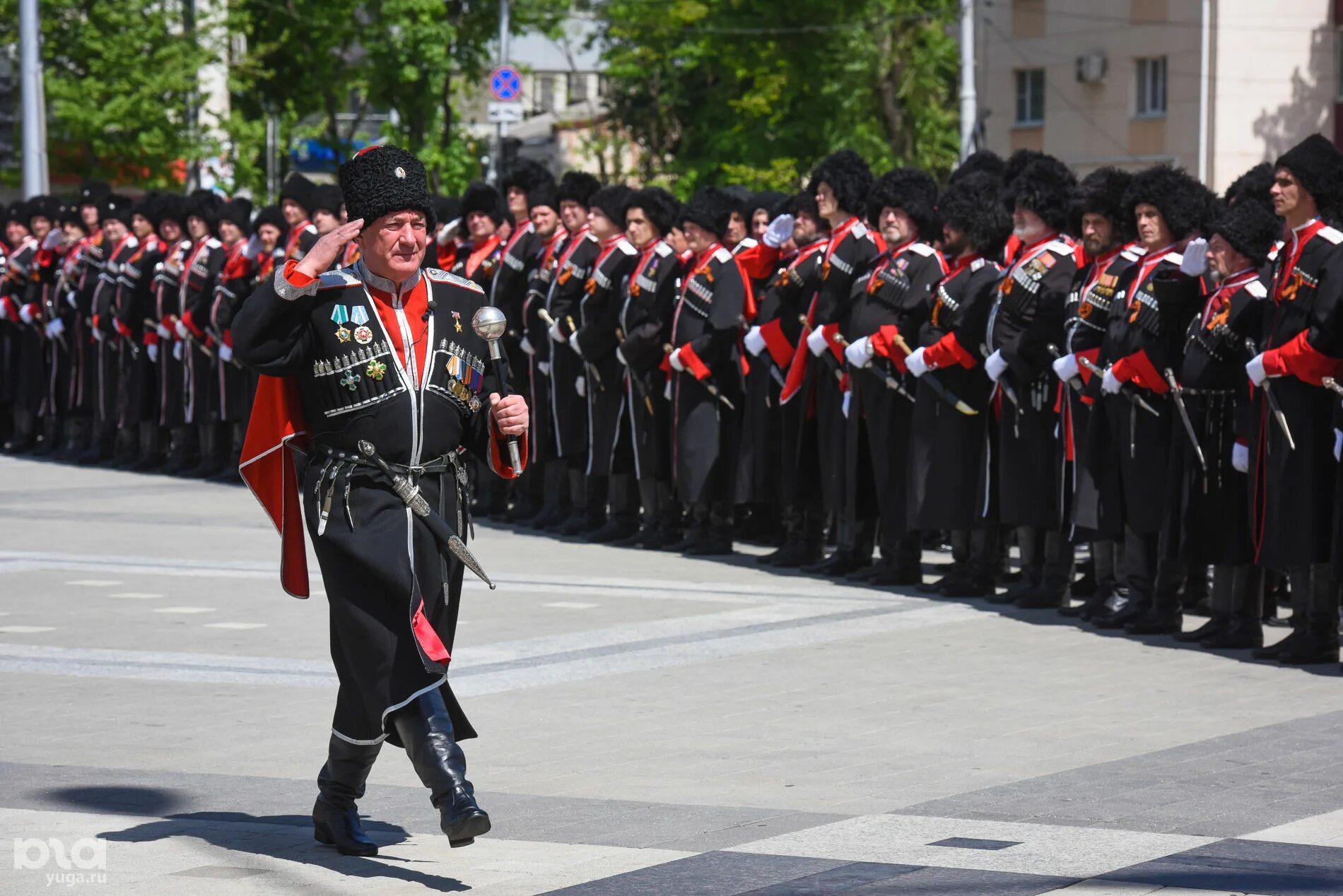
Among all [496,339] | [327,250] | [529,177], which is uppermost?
[529,177]

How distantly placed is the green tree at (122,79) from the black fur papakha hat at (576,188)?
44.5 feet

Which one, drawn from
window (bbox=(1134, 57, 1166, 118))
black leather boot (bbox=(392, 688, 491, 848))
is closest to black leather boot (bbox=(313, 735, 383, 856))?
black leather boot (bbox=(392, 688, 491, 848))

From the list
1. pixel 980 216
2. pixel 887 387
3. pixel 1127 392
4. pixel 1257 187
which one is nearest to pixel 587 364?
pixel 887 387

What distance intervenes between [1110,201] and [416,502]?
223 inches

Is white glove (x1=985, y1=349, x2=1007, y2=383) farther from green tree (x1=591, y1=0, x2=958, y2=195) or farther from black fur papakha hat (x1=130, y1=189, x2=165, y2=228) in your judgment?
green tree (x1=591, y1=0, x2=958, y2=195)

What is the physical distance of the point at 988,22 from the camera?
43344mm

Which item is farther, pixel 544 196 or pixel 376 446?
pixel 544 196

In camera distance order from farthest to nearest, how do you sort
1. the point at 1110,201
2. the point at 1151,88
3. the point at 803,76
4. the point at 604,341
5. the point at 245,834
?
the point at 803,76
the point at 1151,88
the point at 604,341
the point at 1110,201
the point at 245,834

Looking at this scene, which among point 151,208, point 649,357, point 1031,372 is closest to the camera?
point 1031,372

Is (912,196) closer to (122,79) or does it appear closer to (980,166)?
(980,166)

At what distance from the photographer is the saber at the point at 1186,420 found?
1048 centimetres

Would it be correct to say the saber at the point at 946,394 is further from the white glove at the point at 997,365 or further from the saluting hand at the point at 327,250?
the saluting hand at the point at 327,250

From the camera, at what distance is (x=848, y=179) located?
42.5ft

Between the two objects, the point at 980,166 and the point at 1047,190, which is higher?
the point at 980,166
